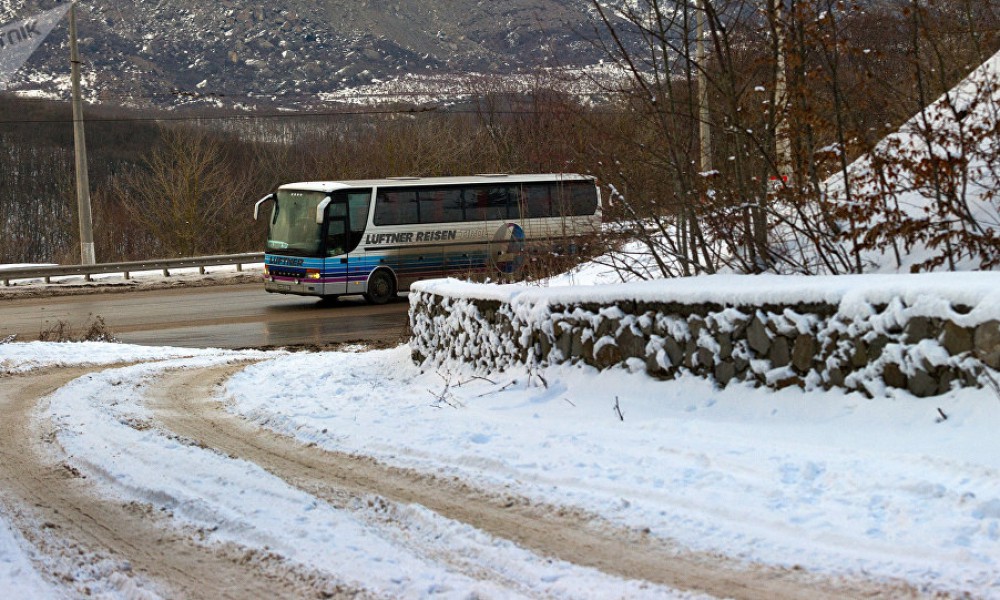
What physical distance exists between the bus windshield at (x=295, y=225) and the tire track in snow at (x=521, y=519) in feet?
58.2

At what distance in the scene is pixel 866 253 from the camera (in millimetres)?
10383

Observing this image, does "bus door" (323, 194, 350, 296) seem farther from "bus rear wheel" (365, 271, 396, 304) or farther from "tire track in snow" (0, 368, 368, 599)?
"tire track in snow" (0, 368, 368, 599)

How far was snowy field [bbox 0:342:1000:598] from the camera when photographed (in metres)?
4.98

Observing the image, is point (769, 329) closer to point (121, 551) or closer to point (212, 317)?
point (121, 551)

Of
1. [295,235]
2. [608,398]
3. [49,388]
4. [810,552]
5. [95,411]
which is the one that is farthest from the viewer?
[295,235]

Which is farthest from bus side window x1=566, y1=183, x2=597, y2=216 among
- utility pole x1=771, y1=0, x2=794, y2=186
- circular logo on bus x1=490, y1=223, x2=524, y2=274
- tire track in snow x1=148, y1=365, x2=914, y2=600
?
tire track in snow x1=148, y1=365, x2=914, y2=600

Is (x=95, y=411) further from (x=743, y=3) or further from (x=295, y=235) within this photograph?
(x=295, y=235)

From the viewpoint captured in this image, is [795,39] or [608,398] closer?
[608,398]

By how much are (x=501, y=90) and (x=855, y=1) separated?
47312mm

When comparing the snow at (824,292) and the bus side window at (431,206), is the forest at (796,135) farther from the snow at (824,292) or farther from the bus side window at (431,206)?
the bus side window at (431,206)

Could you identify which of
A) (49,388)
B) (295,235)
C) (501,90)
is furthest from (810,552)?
(501,90)

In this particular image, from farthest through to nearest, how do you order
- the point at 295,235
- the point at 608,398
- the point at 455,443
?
the point at 295,235 < the point at 608,398 < the point at 455,443

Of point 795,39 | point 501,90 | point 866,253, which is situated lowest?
point 866,253

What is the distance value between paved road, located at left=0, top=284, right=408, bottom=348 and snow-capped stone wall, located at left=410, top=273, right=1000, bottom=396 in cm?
861
